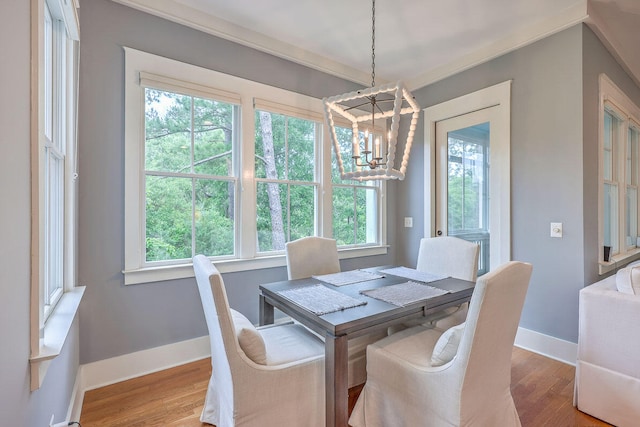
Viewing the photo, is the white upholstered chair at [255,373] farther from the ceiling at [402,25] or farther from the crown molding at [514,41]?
the crown molding at [514,41]

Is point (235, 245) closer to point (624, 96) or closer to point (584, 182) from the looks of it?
point (584, 182)

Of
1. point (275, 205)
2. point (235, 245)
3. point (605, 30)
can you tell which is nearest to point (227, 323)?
point (235, 245)

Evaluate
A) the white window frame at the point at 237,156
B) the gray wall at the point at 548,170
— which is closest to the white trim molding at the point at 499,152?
the gray wall at the point at 548,170

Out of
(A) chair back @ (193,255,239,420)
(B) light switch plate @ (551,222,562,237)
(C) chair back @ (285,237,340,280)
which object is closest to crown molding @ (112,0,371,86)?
(C) chair back @ (285,237,340,280)

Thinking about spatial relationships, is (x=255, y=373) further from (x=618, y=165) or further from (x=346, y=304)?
(x=618, y=165)

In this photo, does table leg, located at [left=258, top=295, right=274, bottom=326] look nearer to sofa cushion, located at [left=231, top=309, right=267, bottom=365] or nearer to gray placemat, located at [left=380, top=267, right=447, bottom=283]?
sofa cushion, located at [left=231, top=309, right=267, bottom=365]

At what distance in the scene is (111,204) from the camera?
6.98 ft

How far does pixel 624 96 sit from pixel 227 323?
4.18m

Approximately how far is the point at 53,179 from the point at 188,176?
3.03 ft

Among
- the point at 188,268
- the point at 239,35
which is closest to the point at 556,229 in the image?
the point at 188,268

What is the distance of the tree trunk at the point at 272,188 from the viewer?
2.85 meters

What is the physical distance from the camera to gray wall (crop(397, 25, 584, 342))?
7.84 ft

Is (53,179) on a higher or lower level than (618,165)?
lower

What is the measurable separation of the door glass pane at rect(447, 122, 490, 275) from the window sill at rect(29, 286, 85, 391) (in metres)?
3.27
